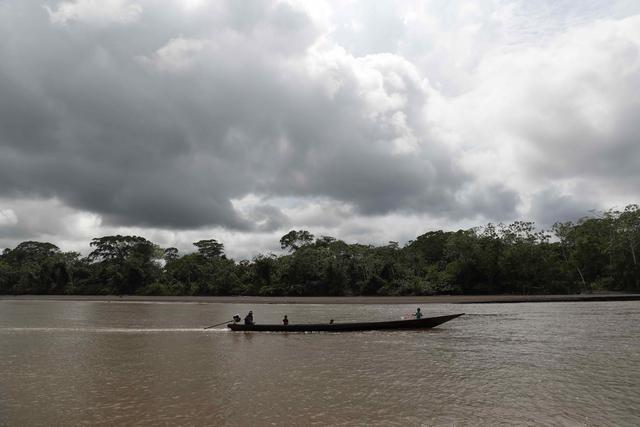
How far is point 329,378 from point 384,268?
59995 millimetres

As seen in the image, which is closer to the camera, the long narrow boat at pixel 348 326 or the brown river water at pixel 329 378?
the brown river water at pixel 329 378

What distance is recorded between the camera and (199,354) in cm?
2039

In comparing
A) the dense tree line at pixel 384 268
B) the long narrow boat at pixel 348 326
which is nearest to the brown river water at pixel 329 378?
the long narrow boat at pixel 348 326

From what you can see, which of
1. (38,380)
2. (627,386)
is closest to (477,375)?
(627,386)

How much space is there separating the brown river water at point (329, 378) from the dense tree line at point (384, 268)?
4186 centimetres

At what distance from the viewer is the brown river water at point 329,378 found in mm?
10938

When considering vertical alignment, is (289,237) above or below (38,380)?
above

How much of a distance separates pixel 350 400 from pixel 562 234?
7454 cm

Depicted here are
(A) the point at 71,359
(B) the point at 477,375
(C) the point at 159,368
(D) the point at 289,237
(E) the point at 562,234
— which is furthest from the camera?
(D) the point at 289,237

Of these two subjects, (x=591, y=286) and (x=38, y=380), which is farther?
(x=591, y=286)

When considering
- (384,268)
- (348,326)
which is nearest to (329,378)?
(348,326)

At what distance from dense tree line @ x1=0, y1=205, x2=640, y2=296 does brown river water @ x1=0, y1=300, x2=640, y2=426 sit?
41.9 m

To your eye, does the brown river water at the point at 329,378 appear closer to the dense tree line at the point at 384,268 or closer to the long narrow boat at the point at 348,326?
the long narrow boat at the point at 348,326

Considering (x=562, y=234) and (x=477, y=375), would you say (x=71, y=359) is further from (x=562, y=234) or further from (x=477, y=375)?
(x=562, y=234)
